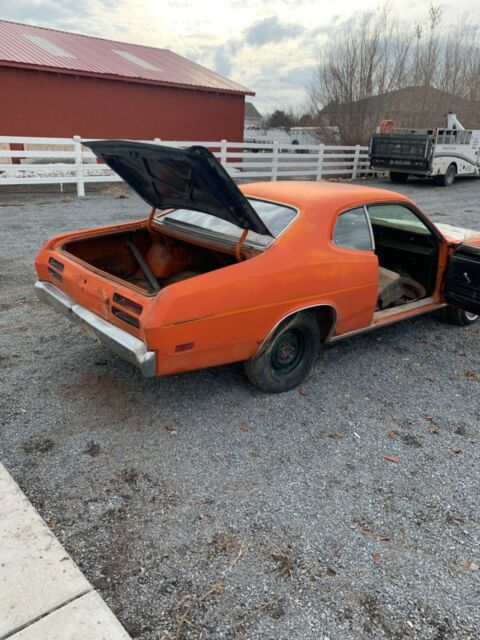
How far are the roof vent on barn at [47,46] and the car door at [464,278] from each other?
1735cm

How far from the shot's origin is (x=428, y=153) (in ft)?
52.5

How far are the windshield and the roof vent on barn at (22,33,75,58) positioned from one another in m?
16.2

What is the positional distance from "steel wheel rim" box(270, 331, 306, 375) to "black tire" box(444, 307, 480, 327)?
2.23m

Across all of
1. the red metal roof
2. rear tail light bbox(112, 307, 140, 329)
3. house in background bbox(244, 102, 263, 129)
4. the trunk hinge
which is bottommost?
rear tail light bbox(112, 307, 140, 329)

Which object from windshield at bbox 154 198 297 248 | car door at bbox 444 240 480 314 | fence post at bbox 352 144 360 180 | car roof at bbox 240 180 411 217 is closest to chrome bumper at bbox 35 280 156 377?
windshield at bbox 154 198 297 248

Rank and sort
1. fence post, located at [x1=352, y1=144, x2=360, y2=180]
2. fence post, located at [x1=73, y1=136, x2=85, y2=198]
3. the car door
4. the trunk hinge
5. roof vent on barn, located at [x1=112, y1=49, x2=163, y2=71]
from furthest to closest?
1. roof vent on barn, located at [x1=112, y1=49, x2=163, y2=71]
2. fence post, located at [x1=352, y1=144, x2=360, y2=180]
3. fence post, located at [x1=73, y1=136, x2=85, y2=198]
4. the car door
5. the trunk hinge

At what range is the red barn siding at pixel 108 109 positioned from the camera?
16.0m

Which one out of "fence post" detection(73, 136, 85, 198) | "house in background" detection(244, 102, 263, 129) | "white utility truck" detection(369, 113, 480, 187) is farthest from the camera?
"house in background" detection(244, 102, 263, 129)

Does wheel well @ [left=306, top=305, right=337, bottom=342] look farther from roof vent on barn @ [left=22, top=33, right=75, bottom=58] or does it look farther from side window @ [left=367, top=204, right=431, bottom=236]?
roof vent on barn @ [left=22, top=33, right=75, bottom=58]

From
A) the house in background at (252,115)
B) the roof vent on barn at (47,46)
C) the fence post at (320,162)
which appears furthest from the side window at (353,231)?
the house in background at (252,115)

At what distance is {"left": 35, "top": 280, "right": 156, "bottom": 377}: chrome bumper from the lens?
2.91 meters

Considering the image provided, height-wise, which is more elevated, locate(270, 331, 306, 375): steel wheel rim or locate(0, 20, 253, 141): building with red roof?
locate(0, 20, 253, 141): building with red roof

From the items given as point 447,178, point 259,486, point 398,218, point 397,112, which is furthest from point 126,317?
point 397,112

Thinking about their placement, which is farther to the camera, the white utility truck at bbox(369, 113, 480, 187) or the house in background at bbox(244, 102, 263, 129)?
the house in background at bbox(244, 102, 263, 129)
